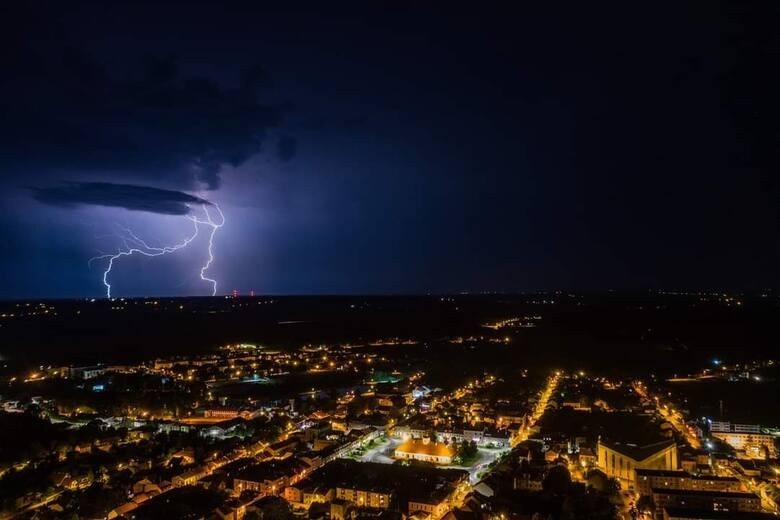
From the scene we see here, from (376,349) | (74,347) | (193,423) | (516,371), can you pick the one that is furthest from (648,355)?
(74,347)

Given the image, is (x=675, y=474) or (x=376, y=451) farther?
(x=376, y=451)

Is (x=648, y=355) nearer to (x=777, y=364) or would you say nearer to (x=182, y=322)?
(x=777, y=364)

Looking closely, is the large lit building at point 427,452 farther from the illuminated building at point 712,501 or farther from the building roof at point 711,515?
the building roof at point 711,515

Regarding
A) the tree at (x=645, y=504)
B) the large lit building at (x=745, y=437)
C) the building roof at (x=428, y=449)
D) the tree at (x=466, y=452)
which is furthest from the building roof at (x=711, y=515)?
the large lit building at (x=745, y=437)

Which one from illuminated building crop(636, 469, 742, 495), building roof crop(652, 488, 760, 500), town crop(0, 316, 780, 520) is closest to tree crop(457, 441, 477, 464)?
town crop(0, 316, 780, 520)

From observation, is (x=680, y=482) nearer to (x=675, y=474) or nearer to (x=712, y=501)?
(x=675, y=474)

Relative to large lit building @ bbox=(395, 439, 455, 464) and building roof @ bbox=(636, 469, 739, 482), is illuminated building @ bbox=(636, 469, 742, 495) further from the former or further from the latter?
large lit building @ bbox=(395, 439, 455, 464)

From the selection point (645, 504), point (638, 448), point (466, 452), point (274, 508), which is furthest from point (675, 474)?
point (274, 508)
